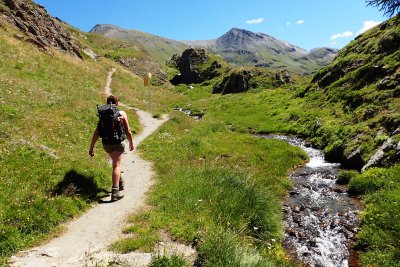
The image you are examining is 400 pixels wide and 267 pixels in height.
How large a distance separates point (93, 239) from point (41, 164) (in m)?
5.41

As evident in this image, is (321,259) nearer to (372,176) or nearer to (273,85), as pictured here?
(372,176)

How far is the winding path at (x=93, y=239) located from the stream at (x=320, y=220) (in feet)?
21.1

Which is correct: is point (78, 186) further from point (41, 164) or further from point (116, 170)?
point (41, 164)

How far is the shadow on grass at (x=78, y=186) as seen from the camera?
1394 centimetres

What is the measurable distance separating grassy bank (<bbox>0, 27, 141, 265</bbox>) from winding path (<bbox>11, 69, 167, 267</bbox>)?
512mm

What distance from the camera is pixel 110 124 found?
49.0 ft

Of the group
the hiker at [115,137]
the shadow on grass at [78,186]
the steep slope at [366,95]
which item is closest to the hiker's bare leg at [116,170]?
the hiker at [115,137]

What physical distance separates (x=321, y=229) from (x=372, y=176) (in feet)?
20.2

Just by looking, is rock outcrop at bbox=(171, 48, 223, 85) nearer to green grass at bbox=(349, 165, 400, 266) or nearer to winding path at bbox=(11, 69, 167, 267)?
green grass at bbox=(349, 165, 400, 266)

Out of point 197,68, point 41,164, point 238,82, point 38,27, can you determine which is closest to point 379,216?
point 41,164

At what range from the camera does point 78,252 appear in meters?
10.3

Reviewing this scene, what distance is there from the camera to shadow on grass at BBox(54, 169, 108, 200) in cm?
1394

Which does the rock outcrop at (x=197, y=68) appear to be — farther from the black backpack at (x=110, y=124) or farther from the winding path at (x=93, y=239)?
the winding path at (x=93, y=239)

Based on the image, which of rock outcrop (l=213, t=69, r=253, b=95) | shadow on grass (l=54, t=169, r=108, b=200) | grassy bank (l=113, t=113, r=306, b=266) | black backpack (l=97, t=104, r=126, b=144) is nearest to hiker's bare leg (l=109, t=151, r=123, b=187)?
black backpack (l=97, t=104, r=126, b=144)
